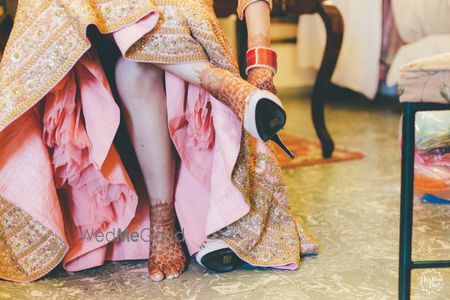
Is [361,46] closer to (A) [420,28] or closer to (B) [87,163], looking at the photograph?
(A) [420,28]

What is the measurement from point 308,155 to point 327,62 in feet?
1.18

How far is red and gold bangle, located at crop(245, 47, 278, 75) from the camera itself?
1163 mm

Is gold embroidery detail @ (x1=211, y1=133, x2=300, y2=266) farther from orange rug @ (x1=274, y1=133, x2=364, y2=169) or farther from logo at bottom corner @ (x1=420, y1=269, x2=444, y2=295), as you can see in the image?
orange rug @ (x1=274, y1=133, x2=364, y2=169)

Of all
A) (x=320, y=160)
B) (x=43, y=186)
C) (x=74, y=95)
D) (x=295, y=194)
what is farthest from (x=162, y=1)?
(x=320, y=160)

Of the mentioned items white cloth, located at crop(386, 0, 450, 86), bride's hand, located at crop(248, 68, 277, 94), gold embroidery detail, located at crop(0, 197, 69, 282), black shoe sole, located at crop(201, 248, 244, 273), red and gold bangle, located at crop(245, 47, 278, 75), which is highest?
red and gold bangle, located at crop(245, 47, 278, 75)

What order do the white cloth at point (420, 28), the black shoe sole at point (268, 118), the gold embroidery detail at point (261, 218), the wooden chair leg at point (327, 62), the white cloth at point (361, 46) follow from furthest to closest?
the white cloth at point (361, 46) → the white cloth at point (420, 28) → the wooden chair leg at point (327, 62) → the gold embroidery detail at point (261, 218) → the black shoe sole at point (268, 118)

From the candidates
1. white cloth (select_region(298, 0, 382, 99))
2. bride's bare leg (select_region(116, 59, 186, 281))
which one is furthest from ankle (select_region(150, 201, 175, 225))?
white cloth (select_region(298, 0, 382, 99))

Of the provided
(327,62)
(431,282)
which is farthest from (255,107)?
(327,62)

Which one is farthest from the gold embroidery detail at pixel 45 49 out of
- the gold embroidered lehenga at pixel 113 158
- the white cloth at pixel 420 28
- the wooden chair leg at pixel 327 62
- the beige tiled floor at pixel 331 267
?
the white cloth at pixel 420 28

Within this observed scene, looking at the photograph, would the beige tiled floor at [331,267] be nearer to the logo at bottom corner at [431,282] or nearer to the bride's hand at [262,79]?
the logo at bottom corner at [431,282]

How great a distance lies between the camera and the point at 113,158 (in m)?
1.13

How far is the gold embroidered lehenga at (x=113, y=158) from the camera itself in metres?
1.03

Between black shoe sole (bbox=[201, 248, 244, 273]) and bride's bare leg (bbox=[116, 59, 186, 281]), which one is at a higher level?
bride's bare leg (bbox=[116, 59, 186, 281])

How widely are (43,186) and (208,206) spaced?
1.08ft
